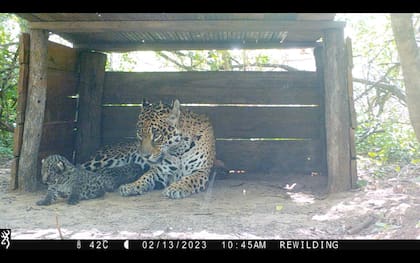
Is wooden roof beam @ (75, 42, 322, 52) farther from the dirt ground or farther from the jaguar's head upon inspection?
the dirt ground

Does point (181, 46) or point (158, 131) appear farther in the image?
point (181, 46)

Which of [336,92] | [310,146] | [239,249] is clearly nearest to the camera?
[239,249]

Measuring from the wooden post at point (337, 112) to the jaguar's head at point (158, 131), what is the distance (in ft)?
7.00

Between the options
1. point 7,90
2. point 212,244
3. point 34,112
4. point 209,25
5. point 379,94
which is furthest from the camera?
point 379,94

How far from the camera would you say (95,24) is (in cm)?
600

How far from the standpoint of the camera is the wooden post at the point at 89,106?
7.52 metres

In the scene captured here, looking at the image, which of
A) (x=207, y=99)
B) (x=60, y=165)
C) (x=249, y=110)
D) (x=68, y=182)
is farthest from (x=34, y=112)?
(x=249, y=110)

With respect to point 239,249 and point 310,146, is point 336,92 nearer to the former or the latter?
point 310,146

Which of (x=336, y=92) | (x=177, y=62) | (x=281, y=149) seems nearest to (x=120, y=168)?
(x=281, y=149)

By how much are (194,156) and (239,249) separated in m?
3.25

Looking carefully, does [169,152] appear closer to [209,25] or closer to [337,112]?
[209,25]

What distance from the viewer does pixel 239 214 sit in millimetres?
4855

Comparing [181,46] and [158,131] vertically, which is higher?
[181,46]

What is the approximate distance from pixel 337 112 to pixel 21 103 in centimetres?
425
